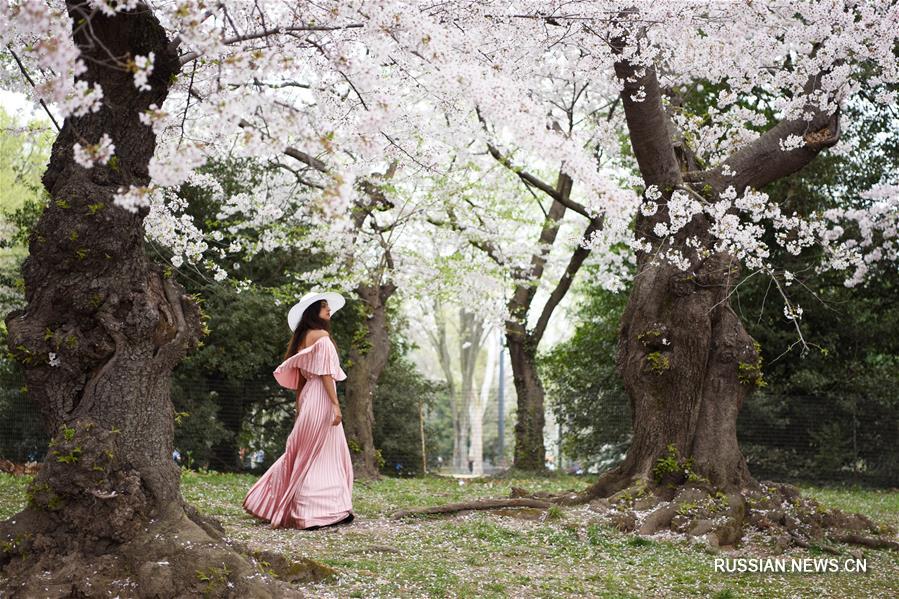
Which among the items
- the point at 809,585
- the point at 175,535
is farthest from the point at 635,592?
the point at 175,535

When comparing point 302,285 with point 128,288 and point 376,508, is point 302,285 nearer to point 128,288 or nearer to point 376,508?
point 376,508

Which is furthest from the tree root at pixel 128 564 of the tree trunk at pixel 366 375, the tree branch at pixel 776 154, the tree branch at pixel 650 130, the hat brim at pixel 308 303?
the tree trunk at pixel 366 375

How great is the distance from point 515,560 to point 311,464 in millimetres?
2179

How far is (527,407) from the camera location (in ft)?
55.9

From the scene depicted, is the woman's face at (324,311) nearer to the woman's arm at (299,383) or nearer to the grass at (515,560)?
the woman's arm at (299,383)

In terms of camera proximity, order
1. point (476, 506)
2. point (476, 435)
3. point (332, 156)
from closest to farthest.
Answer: point (332, 156), point (476, 506), point (476, 435)

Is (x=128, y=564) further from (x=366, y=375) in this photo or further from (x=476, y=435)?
(x=476, y=435)

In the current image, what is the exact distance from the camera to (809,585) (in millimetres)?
6184

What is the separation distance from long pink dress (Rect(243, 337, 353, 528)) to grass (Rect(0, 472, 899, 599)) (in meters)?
0.23

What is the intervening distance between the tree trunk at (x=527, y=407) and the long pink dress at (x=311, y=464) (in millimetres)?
9008

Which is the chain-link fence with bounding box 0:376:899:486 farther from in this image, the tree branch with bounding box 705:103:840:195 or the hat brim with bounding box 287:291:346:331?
the tree branch with bounding box 705:103:840:195

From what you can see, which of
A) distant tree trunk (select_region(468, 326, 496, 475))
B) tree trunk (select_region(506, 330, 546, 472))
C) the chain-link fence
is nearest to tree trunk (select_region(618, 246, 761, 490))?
the chain-link fence

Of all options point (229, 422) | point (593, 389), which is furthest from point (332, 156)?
point (593, 389)

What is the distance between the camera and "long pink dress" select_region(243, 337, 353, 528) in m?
7.93
